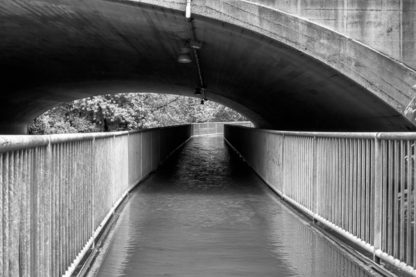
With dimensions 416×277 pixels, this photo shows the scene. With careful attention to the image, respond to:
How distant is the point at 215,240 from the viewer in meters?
8.12

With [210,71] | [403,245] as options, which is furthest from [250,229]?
[210,71]

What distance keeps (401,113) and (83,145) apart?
24.3 feet

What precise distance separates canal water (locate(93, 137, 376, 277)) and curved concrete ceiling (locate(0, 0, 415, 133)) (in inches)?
129

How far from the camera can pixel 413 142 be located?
224 inches

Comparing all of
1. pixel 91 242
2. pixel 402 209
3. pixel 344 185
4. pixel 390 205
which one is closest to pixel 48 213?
pixel 91 242

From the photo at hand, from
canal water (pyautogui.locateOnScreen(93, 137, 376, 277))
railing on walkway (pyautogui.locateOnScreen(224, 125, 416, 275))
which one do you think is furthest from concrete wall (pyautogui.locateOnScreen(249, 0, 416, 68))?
canal water (pyautogui.locateOnScreen(93, 137, 376, 277))

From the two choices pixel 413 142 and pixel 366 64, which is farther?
pixel 366 64

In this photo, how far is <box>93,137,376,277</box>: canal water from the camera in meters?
6.52

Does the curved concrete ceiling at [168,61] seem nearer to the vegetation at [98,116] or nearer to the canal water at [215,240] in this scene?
the canal water at [215,240]

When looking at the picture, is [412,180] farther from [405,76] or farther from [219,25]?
[219,25]

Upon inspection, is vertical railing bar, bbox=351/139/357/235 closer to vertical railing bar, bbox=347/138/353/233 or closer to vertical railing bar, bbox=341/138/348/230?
vertical railing bar, bbox=347/138/353/233

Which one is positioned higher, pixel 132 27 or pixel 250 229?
pixel 132 27

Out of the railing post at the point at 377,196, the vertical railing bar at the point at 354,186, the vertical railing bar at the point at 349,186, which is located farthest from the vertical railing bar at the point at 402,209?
the vertical railing bar at the point at 349,186

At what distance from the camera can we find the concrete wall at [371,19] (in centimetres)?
1292
